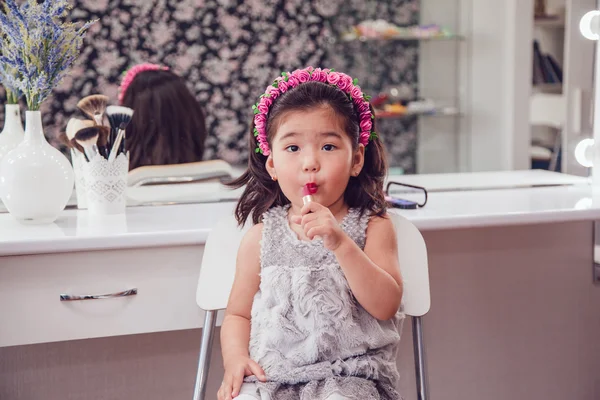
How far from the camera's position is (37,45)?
1.24 metres

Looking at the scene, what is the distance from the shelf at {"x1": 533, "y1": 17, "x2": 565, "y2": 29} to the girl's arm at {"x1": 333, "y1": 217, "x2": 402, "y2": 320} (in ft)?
4.24

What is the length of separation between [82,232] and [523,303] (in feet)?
3.25

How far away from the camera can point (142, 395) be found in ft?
5.28

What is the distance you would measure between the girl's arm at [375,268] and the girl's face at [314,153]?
3.7 inches

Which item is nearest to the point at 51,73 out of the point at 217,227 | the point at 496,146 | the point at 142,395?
the point at 217,227

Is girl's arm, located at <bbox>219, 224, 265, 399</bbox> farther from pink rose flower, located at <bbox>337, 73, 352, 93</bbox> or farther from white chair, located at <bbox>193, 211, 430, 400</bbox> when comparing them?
pink rose flower, located at <bbox>337, 73, 352, 93</bbox>

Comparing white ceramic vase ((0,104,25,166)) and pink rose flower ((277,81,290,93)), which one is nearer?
pink rose flower ((277,81,290,93))

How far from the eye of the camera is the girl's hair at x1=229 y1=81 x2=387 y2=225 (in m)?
1.07

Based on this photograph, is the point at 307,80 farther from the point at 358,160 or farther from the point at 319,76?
the point at 358,160

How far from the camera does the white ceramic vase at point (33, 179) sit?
127 centimetres

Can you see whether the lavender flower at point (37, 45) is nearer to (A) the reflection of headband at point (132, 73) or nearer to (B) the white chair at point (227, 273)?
(B) the white chair at point (227, 273)

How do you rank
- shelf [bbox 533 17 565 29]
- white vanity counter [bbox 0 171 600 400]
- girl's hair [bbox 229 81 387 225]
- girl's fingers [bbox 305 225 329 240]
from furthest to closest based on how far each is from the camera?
shelf [bbox 533 17 565 29] → white vanity counter [bbox 0 171 600 400] → girl's hair [bbox 229 81 387 225] → girl's fingers [bbox 305 225 329 240]

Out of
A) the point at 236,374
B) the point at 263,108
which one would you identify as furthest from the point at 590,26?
the point at 236,374

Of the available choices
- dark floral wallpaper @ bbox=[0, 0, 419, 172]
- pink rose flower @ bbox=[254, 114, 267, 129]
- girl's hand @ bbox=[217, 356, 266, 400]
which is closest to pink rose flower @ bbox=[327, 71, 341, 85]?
pink rose flower @ bbox=[254, 114, 267, 129]
